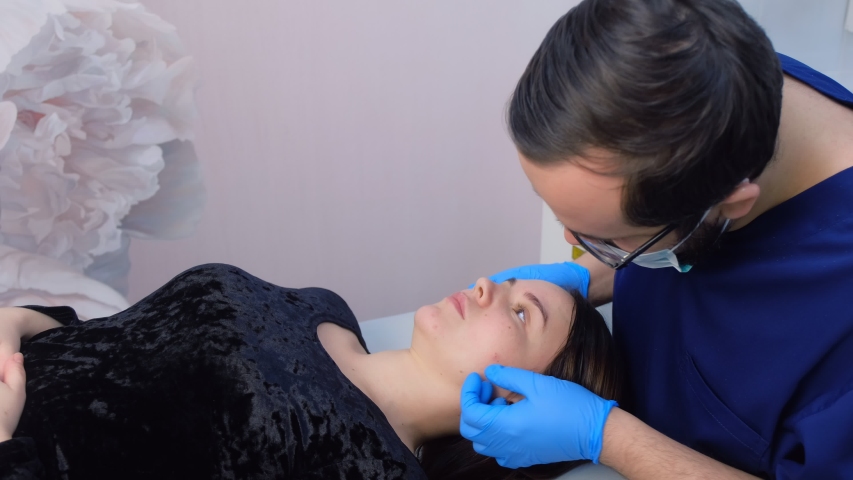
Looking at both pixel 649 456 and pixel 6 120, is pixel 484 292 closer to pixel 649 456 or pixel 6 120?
pixel 649 456

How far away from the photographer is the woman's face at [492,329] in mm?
1193

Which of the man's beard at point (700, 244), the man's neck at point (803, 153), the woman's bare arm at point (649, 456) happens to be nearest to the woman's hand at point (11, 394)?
the woman's bare arm at point (649, 456)

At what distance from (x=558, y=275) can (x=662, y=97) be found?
0.78 m

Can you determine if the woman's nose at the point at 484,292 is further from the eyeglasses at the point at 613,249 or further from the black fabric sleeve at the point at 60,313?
the black fabric sleeve at the point at 60,313

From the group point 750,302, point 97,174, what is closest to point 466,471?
point 750,302

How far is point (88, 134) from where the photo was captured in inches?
51.1

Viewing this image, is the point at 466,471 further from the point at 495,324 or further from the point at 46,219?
the point at 46,219

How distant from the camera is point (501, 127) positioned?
1963 mm

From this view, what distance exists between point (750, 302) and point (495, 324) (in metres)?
0.42

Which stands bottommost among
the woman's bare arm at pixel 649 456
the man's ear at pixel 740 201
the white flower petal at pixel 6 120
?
the woman's bare arm at pixel 649 456

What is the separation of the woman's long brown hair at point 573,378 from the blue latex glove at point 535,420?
0.33 ft

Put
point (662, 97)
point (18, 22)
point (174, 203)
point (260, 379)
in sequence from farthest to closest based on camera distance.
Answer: point (174, 203) → point (18, 22) → point (260, 379) → point (662, 97)

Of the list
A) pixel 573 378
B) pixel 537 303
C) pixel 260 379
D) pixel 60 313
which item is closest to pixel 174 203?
pixel 60 313

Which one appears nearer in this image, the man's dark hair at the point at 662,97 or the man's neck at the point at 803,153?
the man's dark hair at the point at 662,97
